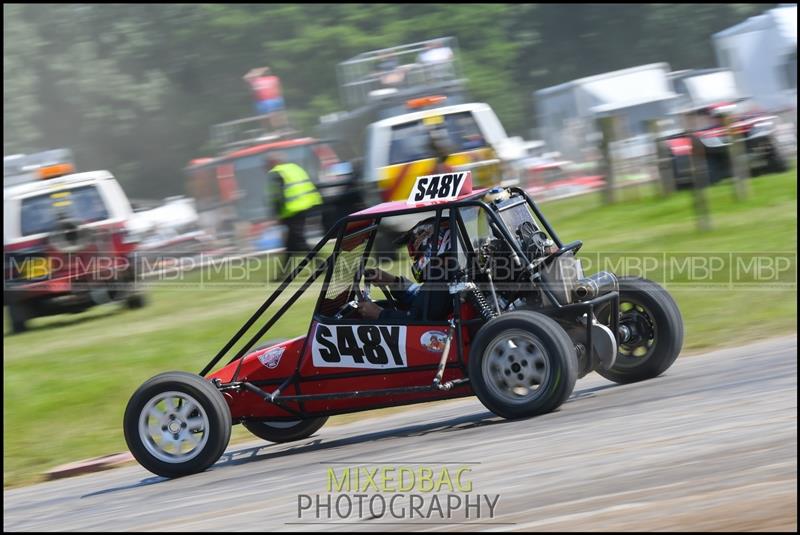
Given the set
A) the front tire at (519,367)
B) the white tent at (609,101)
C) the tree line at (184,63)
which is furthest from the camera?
the tree line at (184,63)

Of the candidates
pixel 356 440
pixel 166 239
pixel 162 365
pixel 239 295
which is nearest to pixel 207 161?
pixel 166 239

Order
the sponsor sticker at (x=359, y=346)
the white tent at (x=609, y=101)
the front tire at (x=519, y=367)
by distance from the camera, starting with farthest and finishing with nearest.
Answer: the white tent at (x=609, y=101) → the sponsor sticker at (x=359, y=346) → the front tire at (x=519, y=367)

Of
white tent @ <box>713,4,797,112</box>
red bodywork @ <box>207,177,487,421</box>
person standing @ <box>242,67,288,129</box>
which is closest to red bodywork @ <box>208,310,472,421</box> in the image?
red bodywork @ <box>207,177,487,421</box>

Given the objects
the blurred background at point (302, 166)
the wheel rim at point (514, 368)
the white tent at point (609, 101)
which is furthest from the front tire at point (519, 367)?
the white tent at point (609, 101)

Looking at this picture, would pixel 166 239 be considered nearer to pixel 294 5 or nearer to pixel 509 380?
pixel 509 380

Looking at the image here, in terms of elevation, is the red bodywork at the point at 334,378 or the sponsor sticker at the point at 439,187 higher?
the sponsor sticker at the point at 439,187

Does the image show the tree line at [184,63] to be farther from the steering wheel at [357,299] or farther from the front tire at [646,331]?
the steering wheel at [357,299]

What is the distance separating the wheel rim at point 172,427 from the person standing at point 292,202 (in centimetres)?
825

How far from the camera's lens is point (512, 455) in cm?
556

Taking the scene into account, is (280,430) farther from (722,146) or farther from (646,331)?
(722,146)

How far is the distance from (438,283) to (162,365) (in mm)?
4841

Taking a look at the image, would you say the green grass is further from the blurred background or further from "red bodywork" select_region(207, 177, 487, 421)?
"red bodywork" select_region(207, 177, 487, 421)

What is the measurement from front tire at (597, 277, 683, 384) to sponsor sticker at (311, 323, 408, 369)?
133 cm

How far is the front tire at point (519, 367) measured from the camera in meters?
6.21
